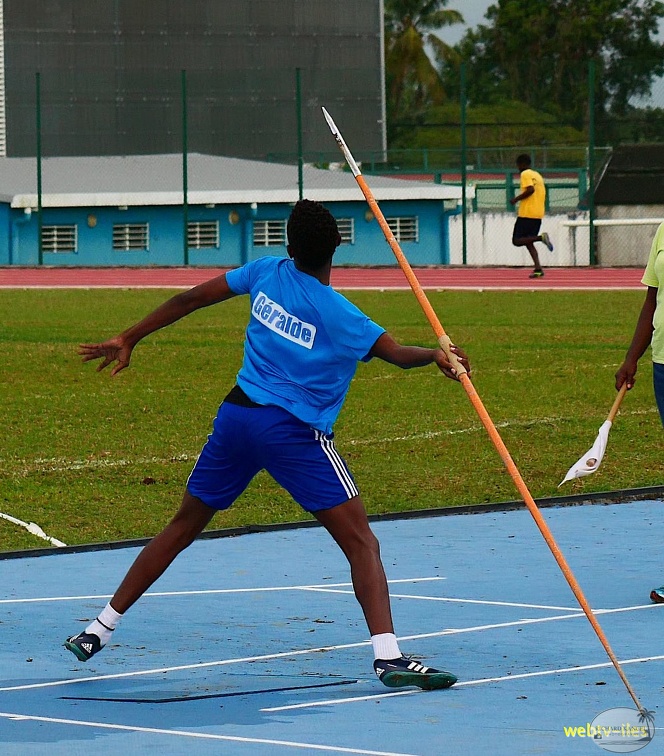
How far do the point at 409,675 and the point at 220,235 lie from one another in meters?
37.1

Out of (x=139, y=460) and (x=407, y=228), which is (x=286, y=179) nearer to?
(x=407, y=228)

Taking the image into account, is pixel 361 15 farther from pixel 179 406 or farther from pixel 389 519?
pixel 389 519

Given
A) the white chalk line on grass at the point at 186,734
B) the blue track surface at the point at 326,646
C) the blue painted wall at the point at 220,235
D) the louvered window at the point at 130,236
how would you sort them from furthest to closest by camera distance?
the louvered window at the point at 130,236 → the blue painted wall at the point at 220,235 → the blue track surface at the point at 326,646 → the white chalk line on grass at the point at 186,734

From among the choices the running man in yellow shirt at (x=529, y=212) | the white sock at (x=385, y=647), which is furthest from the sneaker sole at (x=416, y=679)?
the running man in yellow shirt at (x=529, y=212)

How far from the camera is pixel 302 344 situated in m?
6.72

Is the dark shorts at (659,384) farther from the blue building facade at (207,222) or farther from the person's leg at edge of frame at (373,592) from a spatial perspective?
the blue building facade at (207,222)

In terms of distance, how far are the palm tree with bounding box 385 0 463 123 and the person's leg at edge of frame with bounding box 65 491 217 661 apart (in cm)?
7134

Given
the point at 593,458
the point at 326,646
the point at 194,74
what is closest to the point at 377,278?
the point at 593,458

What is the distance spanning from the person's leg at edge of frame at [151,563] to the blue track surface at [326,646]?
0.16 metres

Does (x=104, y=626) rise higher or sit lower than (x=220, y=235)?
lower

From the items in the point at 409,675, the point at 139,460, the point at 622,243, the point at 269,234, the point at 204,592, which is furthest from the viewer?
the point at 269,234

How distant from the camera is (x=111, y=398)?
16.2 meters

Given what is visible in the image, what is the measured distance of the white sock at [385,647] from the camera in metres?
6.62

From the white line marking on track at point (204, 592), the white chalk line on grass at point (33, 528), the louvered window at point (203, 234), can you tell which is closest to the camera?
the white line marking on track at point (204, 592)
